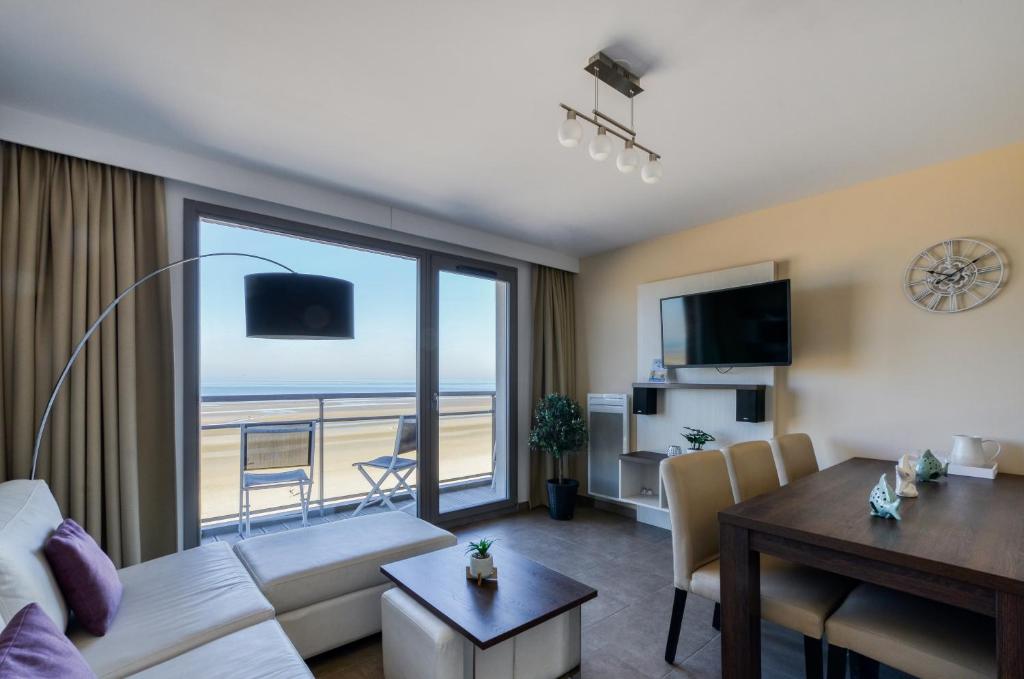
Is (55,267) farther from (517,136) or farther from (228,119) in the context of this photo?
(517,136)

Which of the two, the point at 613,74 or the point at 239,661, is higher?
the point at 613,74

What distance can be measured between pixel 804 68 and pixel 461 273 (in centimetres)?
287

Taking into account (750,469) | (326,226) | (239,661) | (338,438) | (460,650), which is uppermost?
(326,226)

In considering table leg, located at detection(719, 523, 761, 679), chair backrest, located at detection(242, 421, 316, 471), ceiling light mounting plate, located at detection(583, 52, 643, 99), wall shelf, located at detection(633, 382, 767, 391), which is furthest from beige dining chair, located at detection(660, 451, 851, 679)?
chair backrest, located at detection(242, 421, 316, 471)

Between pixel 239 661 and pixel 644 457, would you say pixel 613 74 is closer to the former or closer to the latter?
pixel 239 661

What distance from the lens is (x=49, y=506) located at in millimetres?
1898

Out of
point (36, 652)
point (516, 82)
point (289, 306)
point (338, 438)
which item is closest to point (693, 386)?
point (516, 82)

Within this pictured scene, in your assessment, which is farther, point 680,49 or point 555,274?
point 555,274

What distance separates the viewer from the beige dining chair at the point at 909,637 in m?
1.37

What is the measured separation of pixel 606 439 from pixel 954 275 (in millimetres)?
2767

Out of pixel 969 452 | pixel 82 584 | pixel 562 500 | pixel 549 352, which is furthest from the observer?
pixel 549 352

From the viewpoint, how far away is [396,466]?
13.4 feet

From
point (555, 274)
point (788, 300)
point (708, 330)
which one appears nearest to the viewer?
point (788, 300)

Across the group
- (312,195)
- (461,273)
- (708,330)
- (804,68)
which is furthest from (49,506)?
(708,330)
